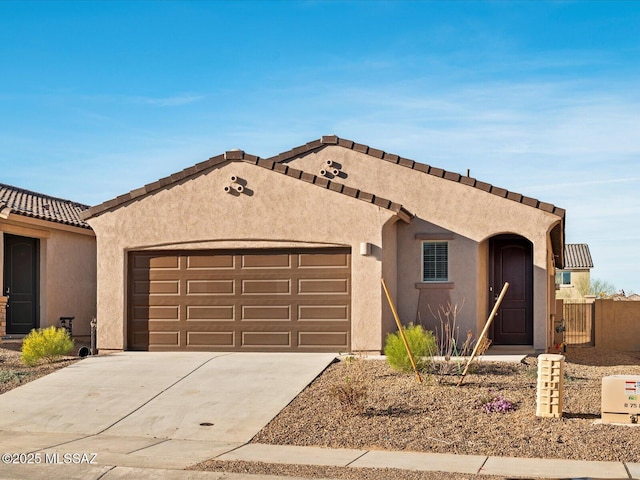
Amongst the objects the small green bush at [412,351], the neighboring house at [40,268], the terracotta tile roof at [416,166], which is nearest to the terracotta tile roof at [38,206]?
the neighboring house at [40,268]

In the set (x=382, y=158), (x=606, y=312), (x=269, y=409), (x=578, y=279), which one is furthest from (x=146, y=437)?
(x=578, y=279)

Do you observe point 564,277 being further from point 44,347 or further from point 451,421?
point 451,421

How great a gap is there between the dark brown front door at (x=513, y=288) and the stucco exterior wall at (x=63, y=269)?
11.6 meters

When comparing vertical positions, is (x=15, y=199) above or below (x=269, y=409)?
above

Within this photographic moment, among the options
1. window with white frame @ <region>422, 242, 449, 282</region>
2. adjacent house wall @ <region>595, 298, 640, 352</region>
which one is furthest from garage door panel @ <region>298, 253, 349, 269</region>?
adjacent house wall @ <region>595, 298, 640, 352</region>

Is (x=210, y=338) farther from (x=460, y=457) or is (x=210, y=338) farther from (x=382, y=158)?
(x=460, y=457)

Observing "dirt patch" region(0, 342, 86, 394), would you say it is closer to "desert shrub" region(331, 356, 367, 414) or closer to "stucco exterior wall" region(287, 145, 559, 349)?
"desert shrub" region(331, 356, 367, 414)

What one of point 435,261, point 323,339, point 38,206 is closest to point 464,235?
point 435,261

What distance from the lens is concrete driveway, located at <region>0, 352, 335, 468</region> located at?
1215 centimetres

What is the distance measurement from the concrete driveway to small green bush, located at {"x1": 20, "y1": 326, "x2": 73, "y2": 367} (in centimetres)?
71

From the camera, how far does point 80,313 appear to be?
82.1 feet

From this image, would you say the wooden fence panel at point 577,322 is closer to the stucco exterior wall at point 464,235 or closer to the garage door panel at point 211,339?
the stucco exterior wall at point 464,235

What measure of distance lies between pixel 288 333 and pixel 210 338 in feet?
5.90

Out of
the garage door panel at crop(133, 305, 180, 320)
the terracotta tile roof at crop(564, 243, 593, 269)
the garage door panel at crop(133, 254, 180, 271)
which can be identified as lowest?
the garage door panel at crop(133, 305, 180, 320)
